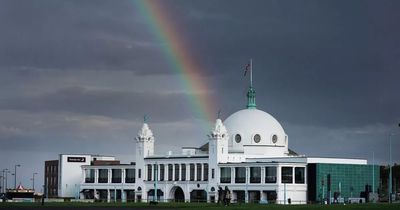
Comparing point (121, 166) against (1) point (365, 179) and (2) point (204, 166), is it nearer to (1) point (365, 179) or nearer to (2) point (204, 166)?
(2) point (204, 166)

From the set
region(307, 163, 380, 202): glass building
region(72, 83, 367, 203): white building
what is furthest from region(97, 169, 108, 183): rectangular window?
region(307, 163, 380, 202): glass building

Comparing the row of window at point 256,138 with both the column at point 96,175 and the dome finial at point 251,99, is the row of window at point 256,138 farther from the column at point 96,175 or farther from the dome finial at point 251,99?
the column at point 96,175

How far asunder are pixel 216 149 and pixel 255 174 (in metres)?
10.2

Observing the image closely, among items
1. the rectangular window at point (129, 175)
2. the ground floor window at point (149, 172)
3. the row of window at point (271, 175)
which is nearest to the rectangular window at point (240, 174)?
the row of window at point (271, 175)

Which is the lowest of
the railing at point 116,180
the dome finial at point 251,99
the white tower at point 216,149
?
the railing at point 116,180

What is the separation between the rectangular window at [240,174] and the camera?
152 metres

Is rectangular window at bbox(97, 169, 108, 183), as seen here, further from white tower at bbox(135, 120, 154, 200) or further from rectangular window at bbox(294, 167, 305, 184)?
rectangular window at bbox(294, 167, 305, 184)

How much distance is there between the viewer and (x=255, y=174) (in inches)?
5910

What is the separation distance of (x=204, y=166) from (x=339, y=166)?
80.5 ft

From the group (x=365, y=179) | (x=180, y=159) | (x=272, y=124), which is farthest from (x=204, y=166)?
(x=365, y=179)

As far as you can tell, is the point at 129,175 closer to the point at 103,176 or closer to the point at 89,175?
the point at 103,176

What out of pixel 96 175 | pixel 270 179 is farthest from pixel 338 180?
pixel 96 175

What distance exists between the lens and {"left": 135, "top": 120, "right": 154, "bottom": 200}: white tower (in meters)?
169

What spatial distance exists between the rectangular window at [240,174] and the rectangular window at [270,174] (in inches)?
186
